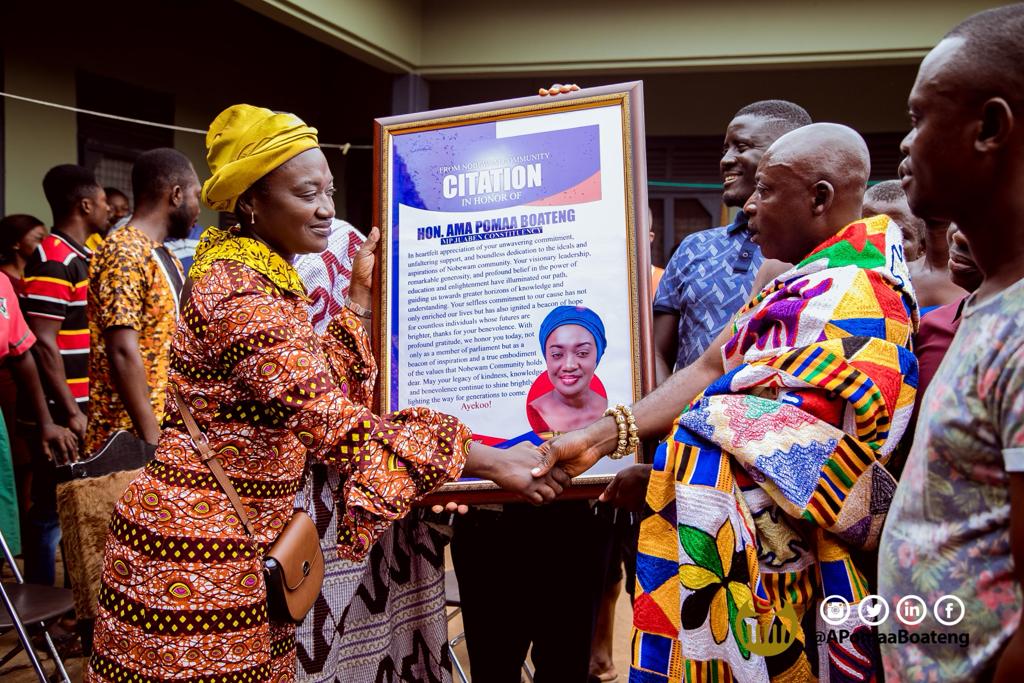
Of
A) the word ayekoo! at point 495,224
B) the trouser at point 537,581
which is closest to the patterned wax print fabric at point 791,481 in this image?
the trouser at point 537,581

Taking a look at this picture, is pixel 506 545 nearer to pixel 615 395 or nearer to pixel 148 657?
pixel 615 395

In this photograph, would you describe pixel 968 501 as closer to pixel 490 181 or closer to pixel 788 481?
pixel 788 481

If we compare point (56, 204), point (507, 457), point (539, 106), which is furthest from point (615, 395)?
point (56, 204)

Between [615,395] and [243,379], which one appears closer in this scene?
[243,379]

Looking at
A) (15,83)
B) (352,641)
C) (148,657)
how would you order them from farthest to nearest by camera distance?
1. (15,83)
2. (352,641)
3. (148,657)

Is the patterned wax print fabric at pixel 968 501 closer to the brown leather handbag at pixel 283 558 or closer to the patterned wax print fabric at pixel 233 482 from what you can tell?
the patterned wax print fabric at pixel 233 482

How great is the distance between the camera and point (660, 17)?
8.64m

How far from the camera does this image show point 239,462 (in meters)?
2.16

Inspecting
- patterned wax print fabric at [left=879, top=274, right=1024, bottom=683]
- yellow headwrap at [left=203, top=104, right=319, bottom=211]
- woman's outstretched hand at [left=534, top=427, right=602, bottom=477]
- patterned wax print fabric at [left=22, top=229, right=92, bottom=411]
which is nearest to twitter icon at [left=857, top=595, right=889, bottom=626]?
patterned wax print fabric at [left=879, top=274, right=1024, bottom=683]

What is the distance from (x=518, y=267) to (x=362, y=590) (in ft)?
3.68

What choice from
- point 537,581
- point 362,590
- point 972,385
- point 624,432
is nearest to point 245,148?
point 624,432

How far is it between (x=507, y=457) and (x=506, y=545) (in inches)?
17.2

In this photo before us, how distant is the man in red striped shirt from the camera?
4.71m

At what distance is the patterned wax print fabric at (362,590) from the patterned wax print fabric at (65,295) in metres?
2.49
